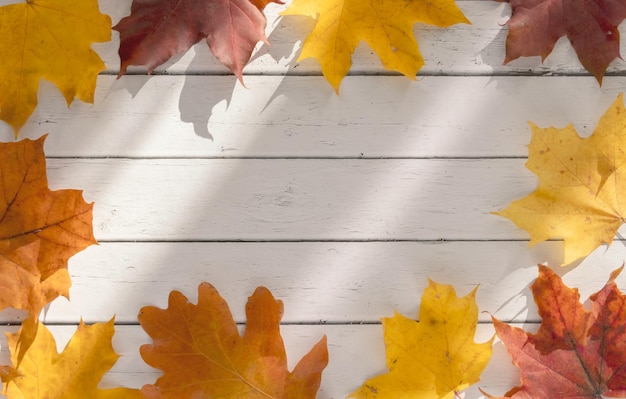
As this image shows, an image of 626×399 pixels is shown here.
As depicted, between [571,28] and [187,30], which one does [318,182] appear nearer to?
[187,30]

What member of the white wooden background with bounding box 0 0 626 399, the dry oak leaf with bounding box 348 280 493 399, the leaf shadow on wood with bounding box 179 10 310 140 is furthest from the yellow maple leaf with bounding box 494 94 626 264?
the leaf shadow on wood with bounding box 179 10 310 140

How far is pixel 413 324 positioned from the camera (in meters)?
1.17

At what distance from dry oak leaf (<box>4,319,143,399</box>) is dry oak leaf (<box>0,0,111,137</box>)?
39 cm

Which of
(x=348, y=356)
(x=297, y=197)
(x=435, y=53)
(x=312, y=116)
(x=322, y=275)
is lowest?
(x=348, y=356)

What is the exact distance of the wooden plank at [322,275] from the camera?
3.89 ft

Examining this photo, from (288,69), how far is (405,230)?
38 cm

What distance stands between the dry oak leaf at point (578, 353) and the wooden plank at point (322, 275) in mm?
58

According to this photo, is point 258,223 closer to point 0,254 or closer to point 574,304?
point 0,254

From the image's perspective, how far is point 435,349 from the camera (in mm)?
1153

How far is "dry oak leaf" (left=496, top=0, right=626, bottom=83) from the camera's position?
3.76 feet

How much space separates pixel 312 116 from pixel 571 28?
1.66 ft

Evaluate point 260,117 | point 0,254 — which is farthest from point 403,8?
point 0,254

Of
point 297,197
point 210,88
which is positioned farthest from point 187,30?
point 297,197

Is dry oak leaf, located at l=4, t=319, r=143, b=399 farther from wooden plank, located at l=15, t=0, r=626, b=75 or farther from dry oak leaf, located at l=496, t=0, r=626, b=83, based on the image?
dry oak leaf, located at l=496, t=0, r=626, b=83
